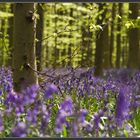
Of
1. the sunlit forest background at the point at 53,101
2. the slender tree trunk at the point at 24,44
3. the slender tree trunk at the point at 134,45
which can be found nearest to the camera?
the sunlit forest background at the point at 53,101

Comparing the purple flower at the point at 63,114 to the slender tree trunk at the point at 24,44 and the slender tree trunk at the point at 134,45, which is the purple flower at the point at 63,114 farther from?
the slender tree trunk at the point at 134,45

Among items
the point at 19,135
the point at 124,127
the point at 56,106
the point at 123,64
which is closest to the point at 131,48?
the point at 56,106

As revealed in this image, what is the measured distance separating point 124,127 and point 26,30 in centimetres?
179

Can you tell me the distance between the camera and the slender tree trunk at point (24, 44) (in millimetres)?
4957

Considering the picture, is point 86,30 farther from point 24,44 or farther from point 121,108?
point 121,108

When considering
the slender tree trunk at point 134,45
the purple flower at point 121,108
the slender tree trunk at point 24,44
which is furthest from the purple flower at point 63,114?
the slender tree trunk at point 134,45

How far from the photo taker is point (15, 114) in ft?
11.9

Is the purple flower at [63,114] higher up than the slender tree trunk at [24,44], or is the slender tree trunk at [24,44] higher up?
the slender tree trunk at [24,44]

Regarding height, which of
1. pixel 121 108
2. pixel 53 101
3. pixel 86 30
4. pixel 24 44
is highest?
pixel 86 30

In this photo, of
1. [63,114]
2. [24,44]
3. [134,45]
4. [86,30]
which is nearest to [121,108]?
[63,114]

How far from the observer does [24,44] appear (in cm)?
502

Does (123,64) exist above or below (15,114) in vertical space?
below

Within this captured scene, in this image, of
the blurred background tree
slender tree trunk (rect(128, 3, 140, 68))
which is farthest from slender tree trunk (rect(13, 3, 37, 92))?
slender tree trunk (rect(128, 3, 140, 68))

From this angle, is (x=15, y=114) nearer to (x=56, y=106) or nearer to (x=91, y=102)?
(x=56, y=106)
